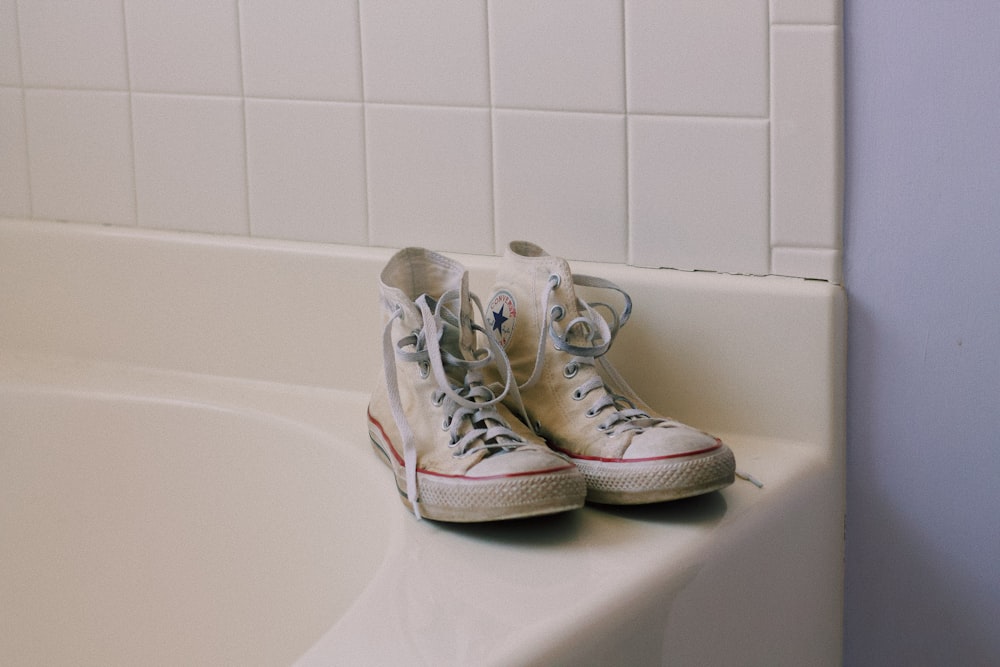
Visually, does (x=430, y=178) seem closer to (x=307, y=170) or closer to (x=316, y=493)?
(x=307, y=170)

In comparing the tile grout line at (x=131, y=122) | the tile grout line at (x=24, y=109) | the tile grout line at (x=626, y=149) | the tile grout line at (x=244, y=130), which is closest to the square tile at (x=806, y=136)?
the tile grout line at (x=626, y=149)

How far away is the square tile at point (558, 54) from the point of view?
968 millimetres

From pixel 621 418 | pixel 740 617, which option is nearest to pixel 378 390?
pixel 621 418

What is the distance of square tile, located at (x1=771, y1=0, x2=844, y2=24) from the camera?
0.88 meters

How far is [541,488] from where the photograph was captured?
76cm

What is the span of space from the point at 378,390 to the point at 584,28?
0.33 m

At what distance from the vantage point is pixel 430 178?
1.08 metres

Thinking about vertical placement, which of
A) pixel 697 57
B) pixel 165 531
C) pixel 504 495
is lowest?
pixel 165 531

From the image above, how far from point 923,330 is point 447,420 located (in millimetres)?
365

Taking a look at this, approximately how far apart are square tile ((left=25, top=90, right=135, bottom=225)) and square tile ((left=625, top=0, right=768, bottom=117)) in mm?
547

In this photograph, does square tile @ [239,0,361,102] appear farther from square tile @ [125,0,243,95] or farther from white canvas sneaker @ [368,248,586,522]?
white canvas sneaker @ [368,248,586,522]

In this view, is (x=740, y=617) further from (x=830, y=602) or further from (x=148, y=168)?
(x=148, y=168)

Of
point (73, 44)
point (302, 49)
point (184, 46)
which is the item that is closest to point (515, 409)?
point (302, 49)

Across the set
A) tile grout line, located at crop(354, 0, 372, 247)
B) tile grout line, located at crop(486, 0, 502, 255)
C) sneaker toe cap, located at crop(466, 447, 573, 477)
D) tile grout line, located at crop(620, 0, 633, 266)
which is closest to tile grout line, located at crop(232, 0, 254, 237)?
tile grout line, located at crop(354, 0, 372, 247)
